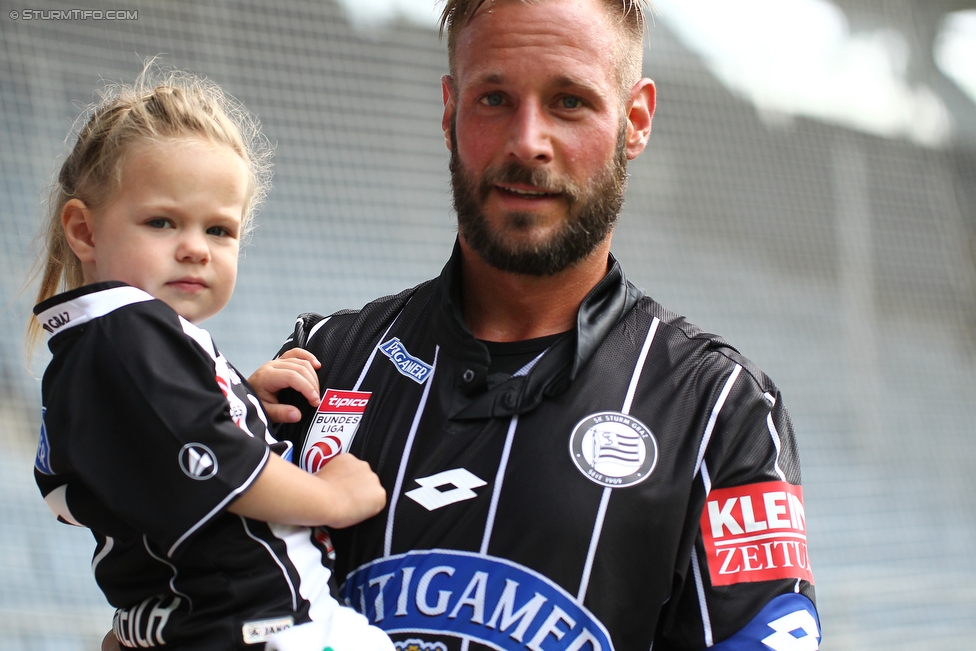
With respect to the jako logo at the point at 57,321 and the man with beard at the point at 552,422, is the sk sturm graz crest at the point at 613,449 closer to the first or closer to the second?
the man with beard at the point at 552,422

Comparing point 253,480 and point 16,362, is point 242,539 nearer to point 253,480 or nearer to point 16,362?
point 253,480

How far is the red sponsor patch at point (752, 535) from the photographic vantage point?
3.65 feet

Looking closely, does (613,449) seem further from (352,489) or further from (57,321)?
(57,321)

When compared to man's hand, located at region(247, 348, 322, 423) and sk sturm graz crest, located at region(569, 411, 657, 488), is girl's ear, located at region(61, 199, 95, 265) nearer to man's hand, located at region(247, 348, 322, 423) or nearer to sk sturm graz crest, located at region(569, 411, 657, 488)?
man's hand, located at region(247, 348, 322, 423)

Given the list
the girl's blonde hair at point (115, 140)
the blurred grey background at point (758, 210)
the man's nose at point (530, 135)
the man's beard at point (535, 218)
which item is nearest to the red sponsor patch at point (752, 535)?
the man's beard at point (535, 218)

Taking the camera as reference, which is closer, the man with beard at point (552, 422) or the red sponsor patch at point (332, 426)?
the man with beard at point (552, 422)

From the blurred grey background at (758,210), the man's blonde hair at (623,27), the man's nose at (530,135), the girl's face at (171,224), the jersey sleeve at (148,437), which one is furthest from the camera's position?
the blurred grey background at (758,210)

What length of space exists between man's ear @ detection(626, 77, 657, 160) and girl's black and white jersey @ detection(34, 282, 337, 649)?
0.65 meters

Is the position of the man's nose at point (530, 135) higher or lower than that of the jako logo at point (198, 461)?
higher

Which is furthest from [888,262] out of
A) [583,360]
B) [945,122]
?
[583,360]

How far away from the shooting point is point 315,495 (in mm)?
1034

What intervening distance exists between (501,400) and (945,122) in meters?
7.02

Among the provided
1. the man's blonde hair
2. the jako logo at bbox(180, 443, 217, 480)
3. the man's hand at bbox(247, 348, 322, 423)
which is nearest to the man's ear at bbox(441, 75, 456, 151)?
the man's blonde hair

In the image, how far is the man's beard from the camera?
1.21 m
